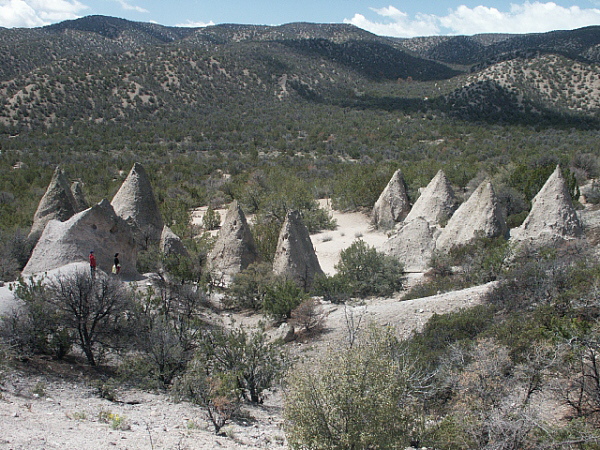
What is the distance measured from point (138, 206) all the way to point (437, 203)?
9663mm

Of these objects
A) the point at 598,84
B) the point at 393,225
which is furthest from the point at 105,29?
the point at 393,225

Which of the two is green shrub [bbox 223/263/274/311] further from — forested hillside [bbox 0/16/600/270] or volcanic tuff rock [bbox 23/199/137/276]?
forested hillside [bbox 0/16/600/270]

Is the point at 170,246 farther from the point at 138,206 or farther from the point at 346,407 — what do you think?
the point at 346,407

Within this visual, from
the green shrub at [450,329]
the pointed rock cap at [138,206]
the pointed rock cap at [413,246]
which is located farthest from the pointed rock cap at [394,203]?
the green shrub at [450,329]

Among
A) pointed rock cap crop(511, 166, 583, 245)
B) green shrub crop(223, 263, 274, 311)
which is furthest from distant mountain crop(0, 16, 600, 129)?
pointed rock cap crop(511, 166, 583, 245)

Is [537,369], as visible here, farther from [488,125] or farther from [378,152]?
[488,125]

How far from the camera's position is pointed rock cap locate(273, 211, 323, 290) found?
1095cm

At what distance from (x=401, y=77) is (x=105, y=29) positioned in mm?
73862

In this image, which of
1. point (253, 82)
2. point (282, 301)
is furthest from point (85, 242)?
point (253, 82)

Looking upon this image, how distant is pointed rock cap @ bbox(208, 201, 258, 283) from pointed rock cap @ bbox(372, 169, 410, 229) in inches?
316

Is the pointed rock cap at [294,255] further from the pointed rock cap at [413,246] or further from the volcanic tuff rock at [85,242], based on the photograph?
the volcanic tuff rock at [85,242]

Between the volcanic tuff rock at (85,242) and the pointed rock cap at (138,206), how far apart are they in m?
2.01

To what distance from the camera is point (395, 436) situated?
446 cm

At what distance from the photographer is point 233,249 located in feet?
37.9
